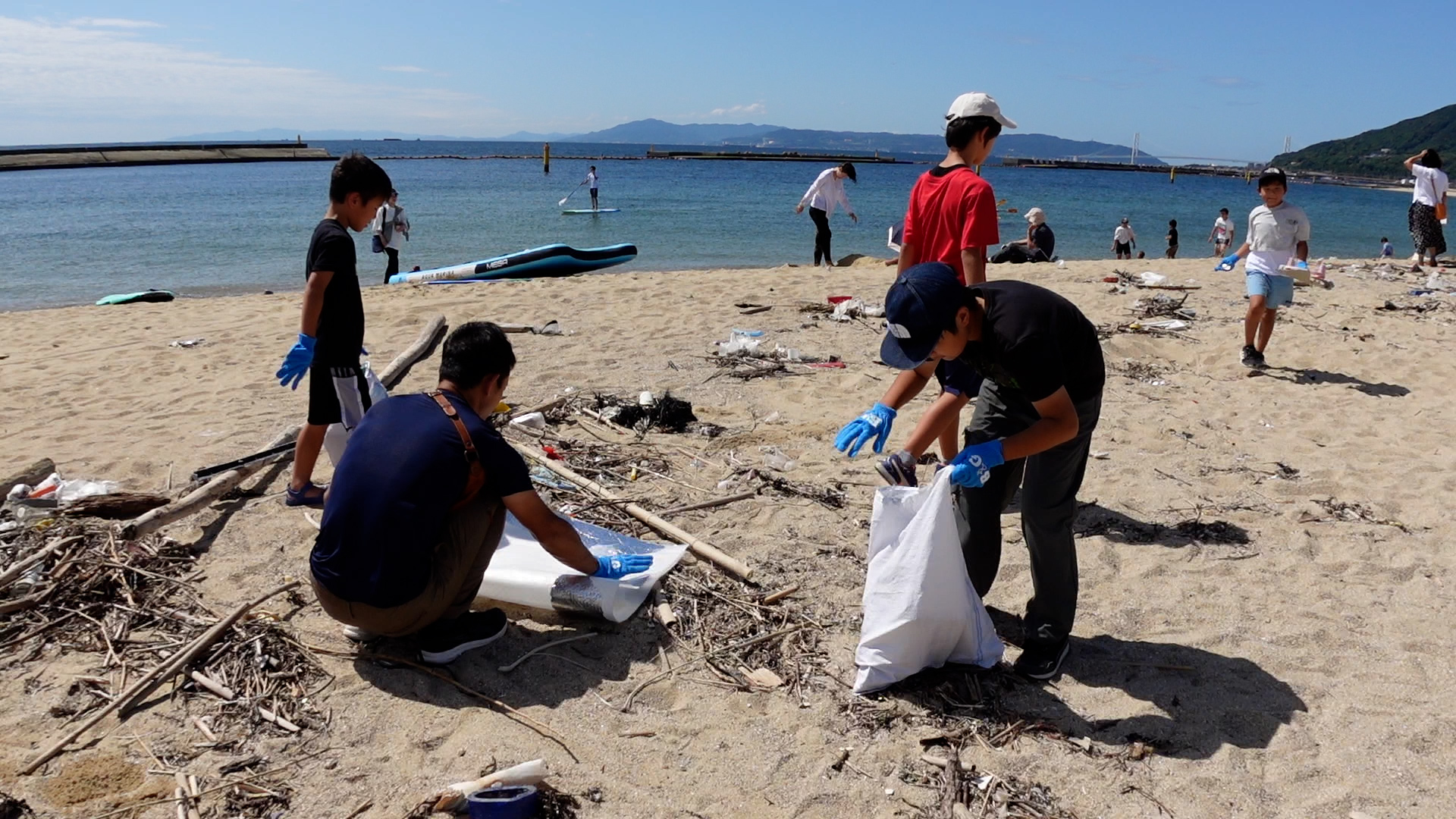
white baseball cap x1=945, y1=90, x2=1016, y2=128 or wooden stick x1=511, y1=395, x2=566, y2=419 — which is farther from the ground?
white baseball cap x1=945, y1=90, x2=1016, y2=128

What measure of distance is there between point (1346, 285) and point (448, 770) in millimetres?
11748

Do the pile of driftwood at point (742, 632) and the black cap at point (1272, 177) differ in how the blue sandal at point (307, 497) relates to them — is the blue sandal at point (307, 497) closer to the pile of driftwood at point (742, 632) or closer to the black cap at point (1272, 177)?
the pile of driftwood at point (742, 632)

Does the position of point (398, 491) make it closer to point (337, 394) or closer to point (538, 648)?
point (538, 648)

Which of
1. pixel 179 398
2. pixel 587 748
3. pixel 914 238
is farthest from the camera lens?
pixel 179 398

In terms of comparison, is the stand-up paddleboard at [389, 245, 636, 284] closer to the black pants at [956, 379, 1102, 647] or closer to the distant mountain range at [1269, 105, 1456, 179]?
the black pants at [956, 379, 1102, 647]

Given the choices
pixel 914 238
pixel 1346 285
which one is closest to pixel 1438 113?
pixel 1346 285

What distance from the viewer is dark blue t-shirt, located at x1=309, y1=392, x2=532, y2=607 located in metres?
2.71

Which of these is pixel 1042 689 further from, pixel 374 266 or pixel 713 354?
pixel 374 266

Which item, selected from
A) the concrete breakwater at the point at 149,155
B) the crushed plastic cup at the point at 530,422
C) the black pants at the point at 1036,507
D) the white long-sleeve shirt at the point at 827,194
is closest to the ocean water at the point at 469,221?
the concrete breakwater at the point at 149,155

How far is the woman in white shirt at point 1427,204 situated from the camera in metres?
12.0

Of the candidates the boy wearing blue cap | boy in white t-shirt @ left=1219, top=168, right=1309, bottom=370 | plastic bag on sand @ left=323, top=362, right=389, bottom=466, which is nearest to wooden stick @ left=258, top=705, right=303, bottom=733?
plastic bag on sand @ left=323, top=362, right=389, bottom=466

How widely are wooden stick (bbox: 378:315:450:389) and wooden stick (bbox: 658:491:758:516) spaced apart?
264cm

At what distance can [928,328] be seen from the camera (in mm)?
2576

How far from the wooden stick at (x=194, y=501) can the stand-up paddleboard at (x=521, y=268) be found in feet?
25.3
